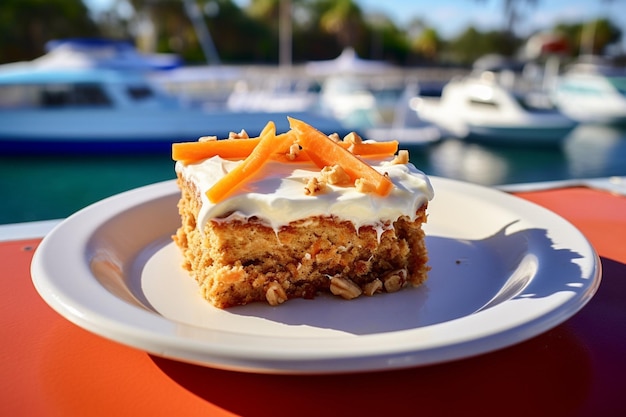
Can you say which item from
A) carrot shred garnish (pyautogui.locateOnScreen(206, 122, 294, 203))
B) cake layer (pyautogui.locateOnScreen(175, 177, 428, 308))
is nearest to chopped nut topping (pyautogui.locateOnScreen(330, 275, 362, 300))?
cake layer (pyautogui.locateOnScreen(175, 177, 428, 308))

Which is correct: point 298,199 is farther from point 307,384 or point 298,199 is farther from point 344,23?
point 344,23

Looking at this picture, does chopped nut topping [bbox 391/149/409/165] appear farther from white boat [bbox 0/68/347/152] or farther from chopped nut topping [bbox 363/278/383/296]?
white boat [bbox 0/68/347/152]

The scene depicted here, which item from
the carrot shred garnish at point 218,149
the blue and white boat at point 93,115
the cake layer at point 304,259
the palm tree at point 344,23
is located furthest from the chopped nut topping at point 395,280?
the palm tree at point 344,23

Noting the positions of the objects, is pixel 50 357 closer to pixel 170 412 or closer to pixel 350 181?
pixel 170 412

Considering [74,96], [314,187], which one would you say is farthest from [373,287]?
[74,96]

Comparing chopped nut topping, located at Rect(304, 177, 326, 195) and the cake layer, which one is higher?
chopped nut topping, located at Rect(304, 177, 326, 195)

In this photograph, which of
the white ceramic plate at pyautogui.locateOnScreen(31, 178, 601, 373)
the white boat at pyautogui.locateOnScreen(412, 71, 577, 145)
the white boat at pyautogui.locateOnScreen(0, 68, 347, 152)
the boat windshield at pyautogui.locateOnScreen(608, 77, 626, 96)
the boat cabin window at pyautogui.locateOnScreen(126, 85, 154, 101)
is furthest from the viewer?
the boat windshield at pyautogui.locateOnScreen(608, 77, 626, 96)

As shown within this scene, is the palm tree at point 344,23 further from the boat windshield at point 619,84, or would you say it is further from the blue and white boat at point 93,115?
the blue and white boat at point 93,115
